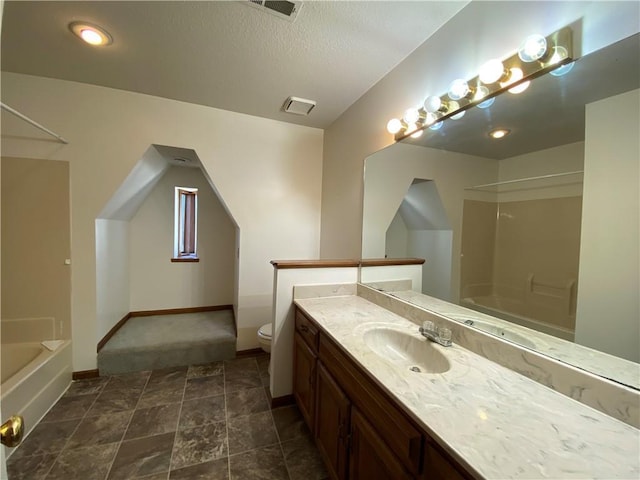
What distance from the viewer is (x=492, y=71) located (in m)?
1.14

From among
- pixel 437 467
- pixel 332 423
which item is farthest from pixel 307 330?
pixel 437 467

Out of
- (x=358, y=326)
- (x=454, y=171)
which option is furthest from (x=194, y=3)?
(x=358, y=326)

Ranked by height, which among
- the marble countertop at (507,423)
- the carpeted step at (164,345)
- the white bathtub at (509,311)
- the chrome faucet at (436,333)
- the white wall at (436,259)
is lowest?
the carpeted step at (164,345)

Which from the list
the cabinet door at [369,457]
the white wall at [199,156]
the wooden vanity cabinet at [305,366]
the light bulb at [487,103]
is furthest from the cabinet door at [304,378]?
A: the light bulb at [487,103]

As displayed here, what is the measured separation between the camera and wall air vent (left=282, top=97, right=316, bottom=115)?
2.26 metres

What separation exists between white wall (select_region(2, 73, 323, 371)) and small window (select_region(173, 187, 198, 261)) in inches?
46.8

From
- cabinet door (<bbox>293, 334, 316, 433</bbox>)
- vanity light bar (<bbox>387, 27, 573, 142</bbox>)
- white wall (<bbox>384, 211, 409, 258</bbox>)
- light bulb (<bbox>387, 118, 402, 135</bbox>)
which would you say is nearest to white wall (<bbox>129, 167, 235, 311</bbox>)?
cabinet door (<bbox>293, 334, 316, 433</bbox>)

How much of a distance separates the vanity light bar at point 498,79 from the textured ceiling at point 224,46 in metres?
0.44

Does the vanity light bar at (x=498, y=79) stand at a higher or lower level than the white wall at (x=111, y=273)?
higher

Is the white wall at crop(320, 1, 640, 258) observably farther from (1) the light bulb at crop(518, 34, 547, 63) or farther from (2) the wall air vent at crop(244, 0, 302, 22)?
(2) the wall air vent at crop(244, 0, 302, 22)

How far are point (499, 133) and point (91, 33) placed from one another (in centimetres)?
240

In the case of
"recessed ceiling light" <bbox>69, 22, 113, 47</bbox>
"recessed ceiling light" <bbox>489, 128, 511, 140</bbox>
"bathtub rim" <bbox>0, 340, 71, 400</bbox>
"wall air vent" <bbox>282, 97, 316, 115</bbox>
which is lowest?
"bathtub rim" <bbox>0, 340, 71, 400</bbox>

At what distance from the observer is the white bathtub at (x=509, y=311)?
3.14 ft

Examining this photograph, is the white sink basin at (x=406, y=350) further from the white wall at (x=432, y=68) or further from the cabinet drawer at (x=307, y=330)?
the white wall at (x=432, y=68)
